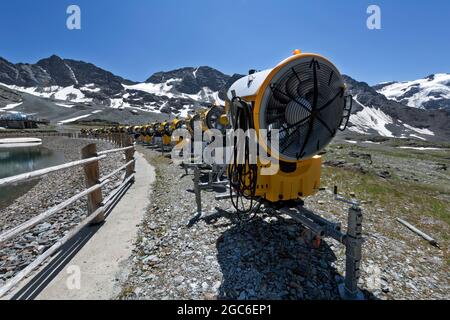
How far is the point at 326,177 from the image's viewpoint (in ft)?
40.3

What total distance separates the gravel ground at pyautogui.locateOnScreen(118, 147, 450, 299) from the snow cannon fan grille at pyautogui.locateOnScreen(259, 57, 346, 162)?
195 centimetres

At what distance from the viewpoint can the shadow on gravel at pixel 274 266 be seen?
3998 mm

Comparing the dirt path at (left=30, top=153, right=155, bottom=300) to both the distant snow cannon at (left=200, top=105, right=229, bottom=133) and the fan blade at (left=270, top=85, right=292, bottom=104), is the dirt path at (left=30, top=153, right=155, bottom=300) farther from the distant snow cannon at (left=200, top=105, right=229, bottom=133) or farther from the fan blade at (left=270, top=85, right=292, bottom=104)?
the distant snow cannon at (left=200, top=105, right=229, bottom=133)

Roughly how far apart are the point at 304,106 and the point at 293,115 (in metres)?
0.23

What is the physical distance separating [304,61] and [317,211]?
4.79 meters

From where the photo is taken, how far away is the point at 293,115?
14.3 ft

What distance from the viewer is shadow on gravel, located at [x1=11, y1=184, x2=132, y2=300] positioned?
391 centimetres

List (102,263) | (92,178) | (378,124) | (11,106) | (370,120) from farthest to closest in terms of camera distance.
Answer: (11,106) → (370,120) → (378,124) → (92,178) → (102,263)

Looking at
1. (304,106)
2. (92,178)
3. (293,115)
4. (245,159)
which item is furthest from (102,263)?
(304,106)

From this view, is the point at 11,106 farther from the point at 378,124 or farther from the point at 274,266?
the point at 378,124

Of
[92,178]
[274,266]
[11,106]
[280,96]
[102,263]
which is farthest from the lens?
[11,106]

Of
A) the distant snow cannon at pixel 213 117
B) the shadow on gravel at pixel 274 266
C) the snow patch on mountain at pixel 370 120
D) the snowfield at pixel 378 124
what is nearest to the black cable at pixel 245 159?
the shadow on gravel at pixel 274 266
